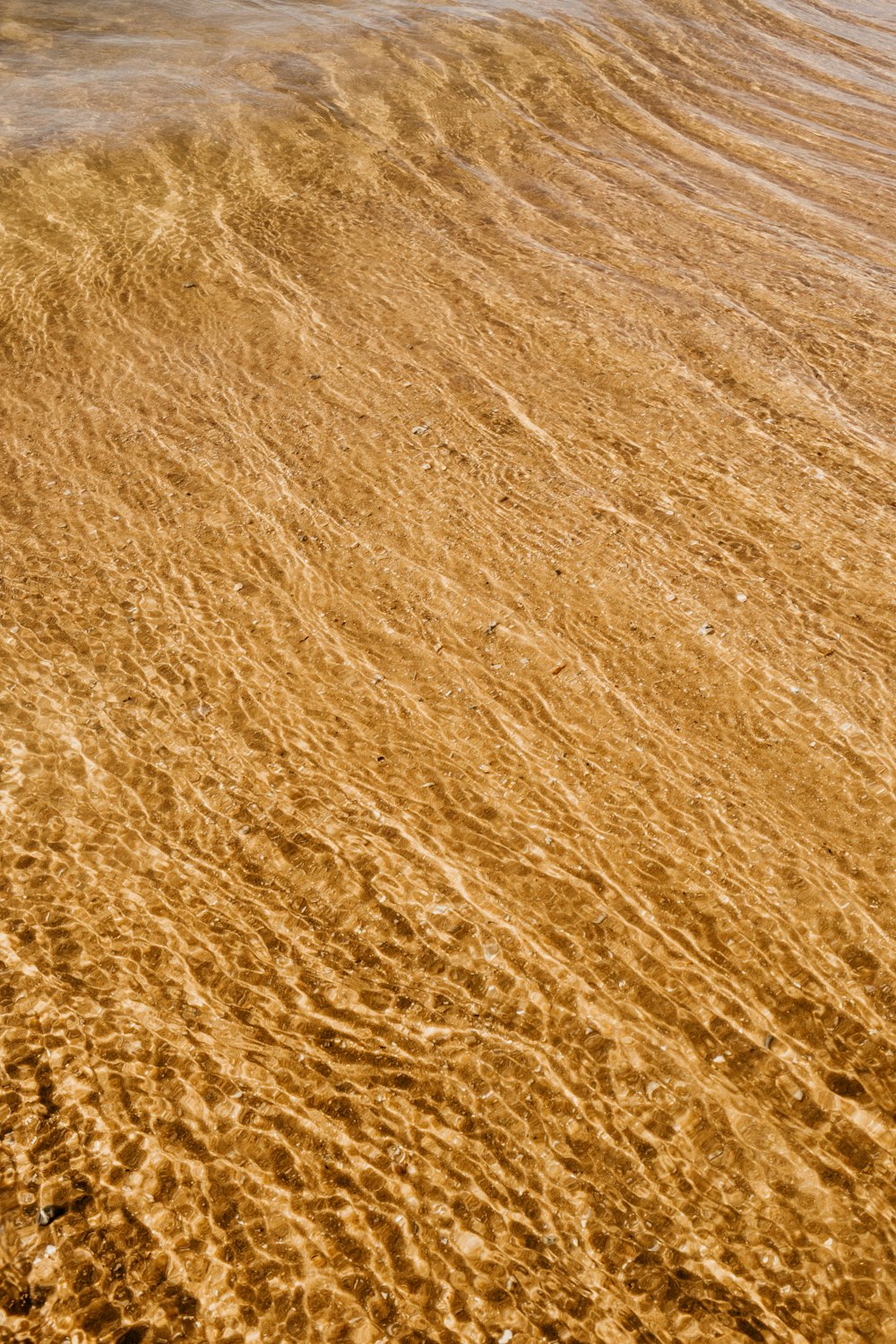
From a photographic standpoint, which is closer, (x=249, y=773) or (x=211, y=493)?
(x=249, y=773)

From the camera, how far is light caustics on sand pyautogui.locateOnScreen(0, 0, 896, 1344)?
2.78 meters

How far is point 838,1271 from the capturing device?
107 inches

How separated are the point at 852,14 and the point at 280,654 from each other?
39.8ft

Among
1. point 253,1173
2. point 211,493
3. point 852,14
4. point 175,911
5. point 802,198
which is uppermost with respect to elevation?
point 852,14

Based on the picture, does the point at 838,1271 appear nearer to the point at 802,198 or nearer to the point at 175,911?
the point at 175,911

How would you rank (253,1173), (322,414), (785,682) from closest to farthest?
(253,1173) → (785,682) → (322,414)

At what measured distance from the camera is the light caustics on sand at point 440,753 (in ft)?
9.12

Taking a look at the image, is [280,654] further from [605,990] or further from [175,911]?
[605,990]

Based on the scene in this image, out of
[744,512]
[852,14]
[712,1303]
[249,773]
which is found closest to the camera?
[712,1303]

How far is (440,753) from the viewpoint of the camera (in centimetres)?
401

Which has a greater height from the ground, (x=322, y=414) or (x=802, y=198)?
(x=802, y=198)

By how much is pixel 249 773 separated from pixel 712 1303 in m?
2.32

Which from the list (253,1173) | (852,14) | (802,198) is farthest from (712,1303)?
(852,14)

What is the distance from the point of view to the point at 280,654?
14.3 feet
